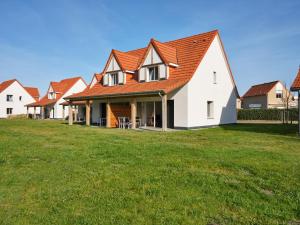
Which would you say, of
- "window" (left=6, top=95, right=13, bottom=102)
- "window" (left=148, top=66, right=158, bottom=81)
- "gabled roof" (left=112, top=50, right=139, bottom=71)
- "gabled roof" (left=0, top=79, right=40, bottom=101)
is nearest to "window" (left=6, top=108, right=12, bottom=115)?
"window" (left=6, top=95, right=13, bottom=102)

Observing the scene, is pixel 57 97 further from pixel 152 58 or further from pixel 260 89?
pixel 260 89

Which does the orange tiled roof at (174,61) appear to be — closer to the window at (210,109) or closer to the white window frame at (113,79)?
the white window frame at (113,79)

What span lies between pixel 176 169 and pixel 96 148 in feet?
15.4

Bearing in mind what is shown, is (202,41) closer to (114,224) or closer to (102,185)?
(102,185)

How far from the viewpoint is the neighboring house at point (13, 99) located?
187ft

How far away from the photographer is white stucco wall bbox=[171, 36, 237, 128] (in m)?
21.1

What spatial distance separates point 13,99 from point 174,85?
50.6m

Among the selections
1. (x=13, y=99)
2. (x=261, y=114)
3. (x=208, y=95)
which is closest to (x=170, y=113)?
(x=208, y=95)

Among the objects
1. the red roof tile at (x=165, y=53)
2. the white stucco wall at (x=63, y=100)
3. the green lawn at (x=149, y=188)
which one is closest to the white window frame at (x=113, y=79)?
the red roof tile at (x=165, y=53)

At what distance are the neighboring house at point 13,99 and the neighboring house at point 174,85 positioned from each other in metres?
38.0

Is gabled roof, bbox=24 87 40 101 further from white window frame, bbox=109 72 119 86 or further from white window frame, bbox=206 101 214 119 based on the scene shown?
white window frame, bbox=206 101 214 119

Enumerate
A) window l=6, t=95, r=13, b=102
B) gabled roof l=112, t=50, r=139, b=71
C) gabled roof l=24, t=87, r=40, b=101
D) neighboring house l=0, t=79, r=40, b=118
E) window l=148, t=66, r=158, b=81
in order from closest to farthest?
window l=148, t=66, r=158, b=81 < gabled roof l=112, t=50, r=139, b=71 < neighboring house l=0, t=79, r=40, b=118 < window l=6, t=95, r=13, b=102 < gabled roof l=24, t=87, r=40, b=101

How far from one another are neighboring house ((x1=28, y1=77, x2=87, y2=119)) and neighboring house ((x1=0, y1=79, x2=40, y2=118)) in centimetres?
965

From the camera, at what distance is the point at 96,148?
10938 mm
